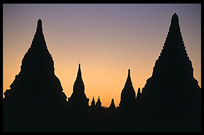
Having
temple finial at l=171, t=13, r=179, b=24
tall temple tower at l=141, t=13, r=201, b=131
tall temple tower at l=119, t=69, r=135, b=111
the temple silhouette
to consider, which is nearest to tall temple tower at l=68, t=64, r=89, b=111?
tall temple tower at l=119, t=69, r=135, b=111

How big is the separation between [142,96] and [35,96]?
456 inches

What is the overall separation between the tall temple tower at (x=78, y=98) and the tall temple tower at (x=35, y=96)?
9530 mm

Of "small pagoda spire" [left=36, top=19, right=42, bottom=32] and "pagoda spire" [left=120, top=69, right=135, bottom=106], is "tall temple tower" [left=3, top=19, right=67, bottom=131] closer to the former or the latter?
"small pagoda spire" [left=36, top=19, right=42, bottom=32]

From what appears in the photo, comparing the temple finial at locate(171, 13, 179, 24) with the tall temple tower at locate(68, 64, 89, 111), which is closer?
the temple finial at locate(171, 13, 179, 24)

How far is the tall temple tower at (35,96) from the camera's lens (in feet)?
95.5

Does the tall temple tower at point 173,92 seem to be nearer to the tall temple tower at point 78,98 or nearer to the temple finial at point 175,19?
the temple finial at point 175,19

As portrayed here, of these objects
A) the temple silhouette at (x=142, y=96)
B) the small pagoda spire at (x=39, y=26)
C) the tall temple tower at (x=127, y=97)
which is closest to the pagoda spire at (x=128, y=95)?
the tall temple tower at (x=127, y=97)

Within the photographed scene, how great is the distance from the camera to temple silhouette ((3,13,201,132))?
2750cm

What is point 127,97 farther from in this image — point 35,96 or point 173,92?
point 35,96

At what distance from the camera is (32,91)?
1176 inches

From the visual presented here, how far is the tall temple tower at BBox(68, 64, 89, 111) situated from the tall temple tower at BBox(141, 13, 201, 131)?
14.5 meters

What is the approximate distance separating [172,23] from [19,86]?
18001 mm

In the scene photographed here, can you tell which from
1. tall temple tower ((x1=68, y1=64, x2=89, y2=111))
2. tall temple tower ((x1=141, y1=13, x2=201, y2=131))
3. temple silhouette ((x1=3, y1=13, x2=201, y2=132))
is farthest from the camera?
tall temple tower ((x1=68, y1=64, x2=89, y2=111))

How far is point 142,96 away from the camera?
30672mm
